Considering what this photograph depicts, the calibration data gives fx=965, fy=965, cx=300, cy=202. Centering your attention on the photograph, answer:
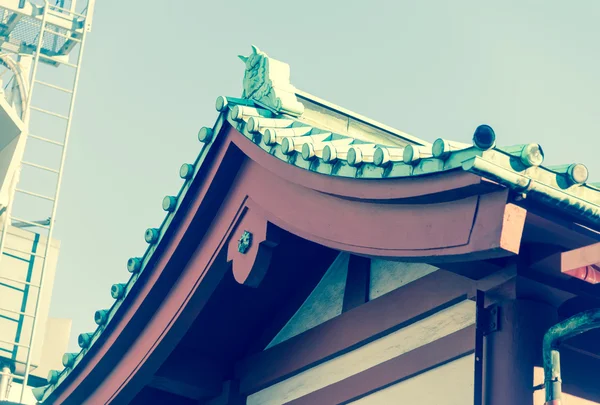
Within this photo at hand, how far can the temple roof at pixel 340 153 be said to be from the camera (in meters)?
4.01

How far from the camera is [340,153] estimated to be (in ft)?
16.6

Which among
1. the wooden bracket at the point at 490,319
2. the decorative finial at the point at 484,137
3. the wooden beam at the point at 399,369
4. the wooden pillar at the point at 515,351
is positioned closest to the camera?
the decorative finial at the point at 484,137

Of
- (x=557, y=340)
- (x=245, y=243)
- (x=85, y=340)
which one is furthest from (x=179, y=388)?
(x=557, y=340)

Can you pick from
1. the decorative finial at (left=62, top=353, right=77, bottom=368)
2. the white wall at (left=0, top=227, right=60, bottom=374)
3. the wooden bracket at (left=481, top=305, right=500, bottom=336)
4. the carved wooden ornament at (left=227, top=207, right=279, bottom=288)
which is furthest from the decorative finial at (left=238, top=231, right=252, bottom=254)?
the white wall at (left=0, top=227, right=60, bottom=374)

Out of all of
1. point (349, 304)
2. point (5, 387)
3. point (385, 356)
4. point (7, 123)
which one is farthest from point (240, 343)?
point (7, 123)

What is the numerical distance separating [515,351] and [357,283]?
71.7 inches

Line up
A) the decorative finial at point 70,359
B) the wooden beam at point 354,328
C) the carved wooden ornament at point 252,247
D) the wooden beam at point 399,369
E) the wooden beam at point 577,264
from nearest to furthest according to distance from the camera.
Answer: the wooden beam at point 577,264
the wooden beam at point 399,369
the wooden beam at point 354,328
the carved wooden ornament at point 252,247
the decorative finial at point 70,359

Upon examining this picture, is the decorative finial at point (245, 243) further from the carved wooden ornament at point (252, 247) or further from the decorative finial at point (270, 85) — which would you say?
the decorative finial at point (270, 85)

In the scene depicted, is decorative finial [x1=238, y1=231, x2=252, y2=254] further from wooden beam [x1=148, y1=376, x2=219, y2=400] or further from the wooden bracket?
the wooden bracket

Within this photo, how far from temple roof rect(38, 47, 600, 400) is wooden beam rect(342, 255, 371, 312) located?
86cm

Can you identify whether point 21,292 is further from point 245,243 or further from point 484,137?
point 484,137

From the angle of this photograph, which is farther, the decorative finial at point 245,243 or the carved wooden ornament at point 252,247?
the decorative finial at point 245,243

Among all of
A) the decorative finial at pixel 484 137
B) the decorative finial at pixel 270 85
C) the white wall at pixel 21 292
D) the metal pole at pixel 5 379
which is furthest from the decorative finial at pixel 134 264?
the white wall at pixel 21 292

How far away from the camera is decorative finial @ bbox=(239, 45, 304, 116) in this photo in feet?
20.3
